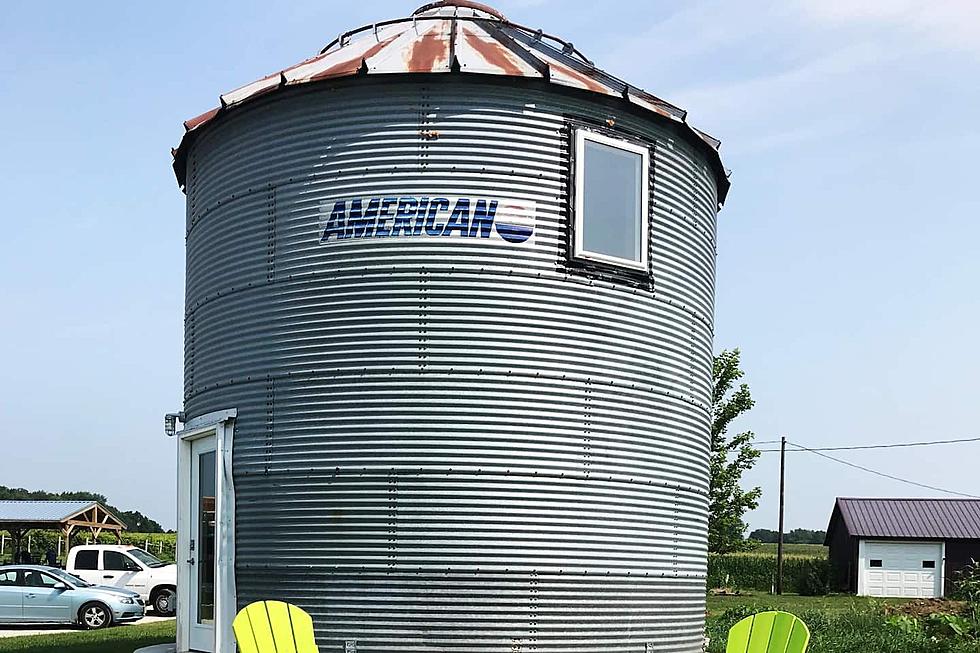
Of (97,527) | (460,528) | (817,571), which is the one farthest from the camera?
(817,571)

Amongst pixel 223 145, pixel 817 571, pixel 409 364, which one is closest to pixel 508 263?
pixel 409 364

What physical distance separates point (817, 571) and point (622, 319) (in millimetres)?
37683

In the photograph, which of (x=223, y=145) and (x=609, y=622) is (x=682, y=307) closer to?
(x=609, y=622)

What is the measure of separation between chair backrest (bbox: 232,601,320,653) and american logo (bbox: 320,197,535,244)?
135 inches

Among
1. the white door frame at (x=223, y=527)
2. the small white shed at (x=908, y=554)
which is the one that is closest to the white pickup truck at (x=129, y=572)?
the white door frame at (x=223, y=527)

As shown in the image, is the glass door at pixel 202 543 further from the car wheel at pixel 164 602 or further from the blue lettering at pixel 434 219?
the car wheel at pixel 164 602

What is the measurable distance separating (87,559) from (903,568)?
97.7 ft

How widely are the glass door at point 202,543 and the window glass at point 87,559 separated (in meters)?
15.3

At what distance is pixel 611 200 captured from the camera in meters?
10.1

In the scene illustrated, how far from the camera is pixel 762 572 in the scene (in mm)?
45844

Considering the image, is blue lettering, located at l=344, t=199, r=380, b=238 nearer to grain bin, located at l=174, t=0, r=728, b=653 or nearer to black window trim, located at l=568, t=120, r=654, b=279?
grain bin, located at l=174, t=0, r=728, b=653

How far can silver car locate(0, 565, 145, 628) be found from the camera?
2177 centimetres

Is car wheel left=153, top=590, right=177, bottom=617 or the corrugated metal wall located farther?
car wheel left=153, top=590, right=177, bottom=617

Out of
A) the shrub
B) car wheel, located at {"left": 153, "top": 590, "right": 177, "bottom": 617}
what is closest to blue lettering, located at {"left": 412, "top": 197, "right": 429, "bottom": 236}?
car wheel, located at {"left": 153, "top": 590, "right": 177, "bottom": 617}
